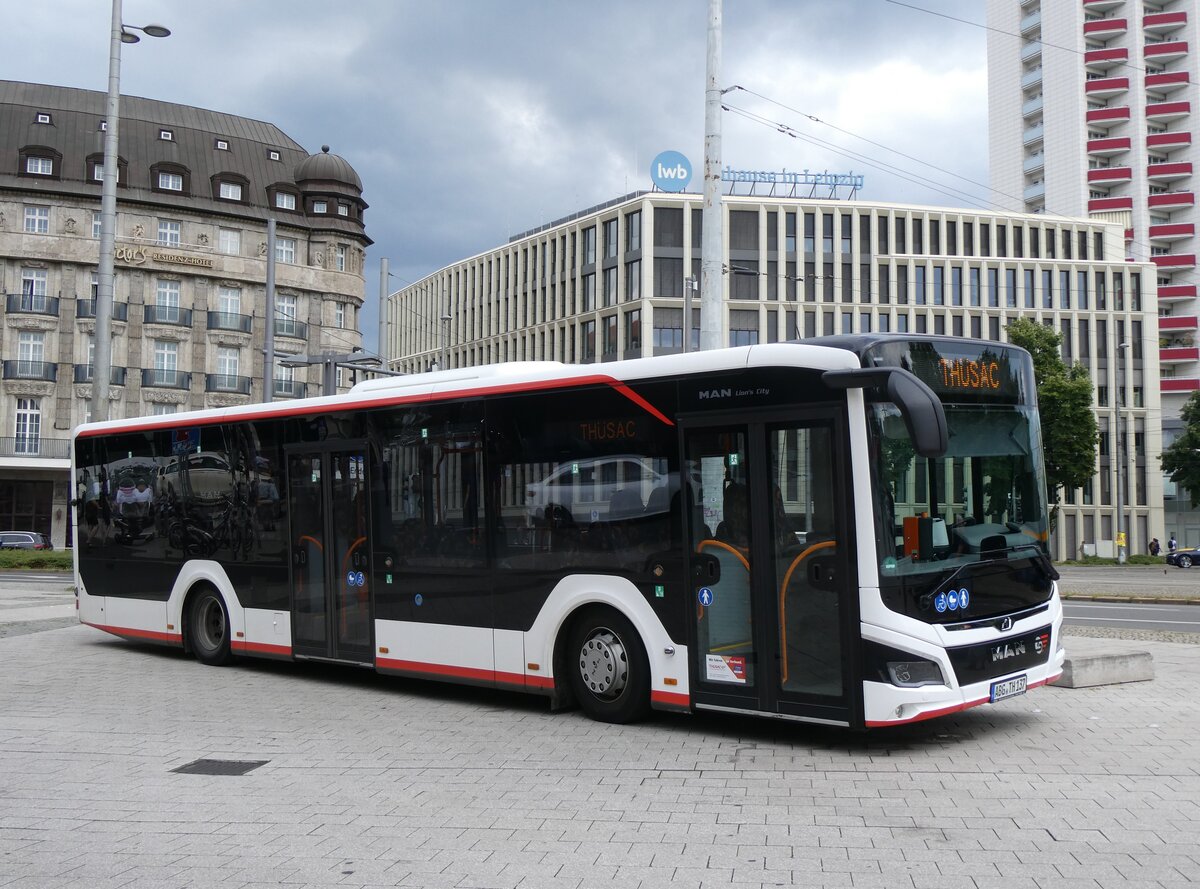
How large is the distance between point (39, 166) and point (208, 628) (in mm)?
53869

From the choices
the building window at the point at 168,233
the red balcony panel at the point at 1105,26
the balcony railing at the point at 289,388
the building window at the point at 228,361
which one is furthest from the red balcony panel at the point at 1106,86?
the building window at the point at 168,233

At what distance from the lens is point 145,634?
14492 millimetres

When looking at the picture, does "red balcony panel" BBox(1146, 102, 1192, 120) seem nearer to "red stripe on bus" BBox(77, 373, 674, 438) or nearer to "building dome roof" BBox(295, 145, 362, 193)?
"building dome roof" BBox(295, 145, 362, 193)

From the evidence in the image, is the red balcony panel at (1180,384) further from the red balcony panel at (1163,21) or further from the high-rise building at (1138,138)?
the red balcony panel at (1163,21)

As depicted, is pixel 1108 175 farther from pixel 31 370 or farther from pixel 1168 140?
pixel 31 370

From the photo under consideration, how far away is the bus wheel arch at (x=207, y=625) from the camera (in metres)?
13.4

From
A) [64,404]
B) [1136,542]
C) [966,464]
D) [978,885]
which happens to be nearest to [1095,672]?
[966,464]

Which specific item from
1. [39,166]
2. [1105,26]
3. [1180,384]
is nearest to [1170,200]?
[1180,384]

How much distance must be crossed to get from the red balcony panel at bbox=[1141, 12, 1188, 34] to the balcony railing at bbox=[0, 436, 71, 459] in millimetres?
79677

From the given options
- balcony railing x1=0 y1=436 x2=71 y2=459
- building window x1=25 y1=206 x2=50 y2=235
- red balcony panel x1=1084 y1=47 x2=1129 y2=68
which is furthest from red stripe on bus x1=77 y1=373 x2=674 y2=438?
red balcony panel x1=1084 y1=47 x2=1129 y2=68

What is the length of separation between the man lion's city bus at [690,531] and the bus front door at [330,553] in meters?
0.02

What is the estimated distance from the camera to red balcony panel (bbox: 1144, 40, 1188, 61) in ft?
283

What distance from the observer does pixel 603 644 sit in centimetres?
959

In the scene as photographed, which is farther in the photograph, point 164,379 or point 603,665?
point 164,379
